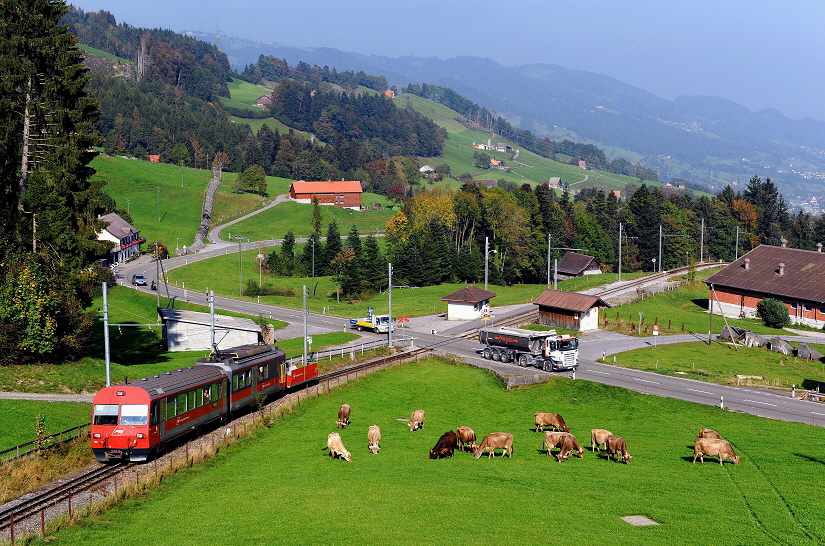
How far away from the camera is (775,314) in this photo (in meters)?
87.7

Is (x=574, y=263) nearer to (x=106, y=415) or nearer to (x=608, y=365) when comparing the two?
(x=608, y=365)

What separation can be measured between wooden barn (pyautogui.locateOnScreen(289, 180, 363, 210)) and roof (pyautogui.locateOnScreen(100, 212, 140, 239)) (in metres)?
54.4

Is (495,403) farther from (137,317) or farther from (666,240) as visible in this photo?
(666,240)

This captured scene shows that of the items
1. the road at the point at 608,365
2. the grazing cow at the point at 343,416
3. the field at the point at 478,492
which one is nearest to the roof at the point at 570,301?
the road at the point at 608,365

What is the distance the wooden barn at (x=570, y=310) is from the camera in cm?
8031

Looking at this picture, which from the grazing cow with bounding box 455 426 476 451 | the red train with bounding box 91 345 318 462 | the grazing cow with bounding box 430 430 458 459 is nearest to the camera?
the red train with bounding box 91 345 318 462

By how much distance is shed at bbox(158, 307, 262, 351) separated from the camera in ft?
226

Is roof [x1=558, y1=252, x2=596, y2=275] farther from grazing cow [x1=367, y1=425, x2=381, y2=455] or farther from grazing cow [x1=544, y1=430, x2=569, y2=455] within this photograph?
grazing cow [x1=367, y1=425, x2=381, y2=455]

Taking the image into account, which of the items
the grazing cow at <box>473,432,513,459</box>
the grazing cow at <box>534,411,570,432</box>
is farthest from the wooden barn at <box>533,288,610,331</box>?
the grazing cow at <box>473,432,513,459</box>

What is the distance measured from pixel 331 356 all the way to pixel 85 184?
74.7 feet

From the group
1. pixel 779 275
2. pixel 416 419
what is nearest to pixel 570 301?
pixel 779 275

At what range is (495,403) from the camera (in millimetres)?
50094

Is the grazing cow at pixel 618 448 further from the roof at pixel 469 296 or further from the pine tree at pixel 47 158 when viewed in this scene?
the roof at pixel 469 296

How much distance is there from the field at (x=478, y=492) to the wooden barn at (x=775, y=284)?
49931 mm
